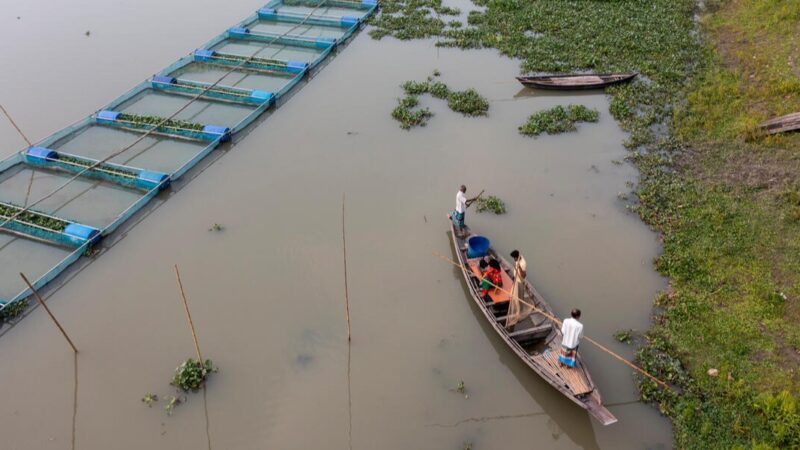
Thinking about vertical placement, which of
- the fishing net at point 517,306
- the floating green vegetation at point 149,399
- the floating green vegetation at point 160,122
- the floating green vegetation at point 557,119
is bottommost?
the floating green vegetation at point 149,399

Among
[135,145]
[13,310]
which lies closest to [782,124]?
[135,145]

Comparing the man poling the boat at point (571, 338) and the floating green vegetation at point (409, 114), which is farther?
the floating green vegetation at point (409, 114)

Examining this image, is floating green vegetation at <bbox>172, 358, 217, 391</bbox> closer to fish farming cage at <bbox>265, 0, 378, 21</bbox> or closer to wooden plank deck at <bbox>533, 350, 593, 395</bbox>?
wooden plank deck at <bbox>533, 350, 593, 395</bbox>

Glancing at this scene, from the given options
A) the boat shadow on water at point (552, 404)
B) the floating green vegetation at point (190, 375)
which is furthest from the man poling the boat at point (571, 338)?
the floating green vegetation at point (190, 375)

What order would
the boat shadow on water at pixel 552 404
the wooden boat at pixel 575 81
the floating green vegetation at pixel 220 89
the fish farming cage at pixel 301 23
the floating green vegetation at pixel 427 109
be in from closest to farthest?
the boat shadow on water at pixel 552 404
the floating green vegetation at pixel 427 109
the wooden boat at pixel 575 81
the floating green vegetation at pixel 220 89
the fish farming cage at pixel 301 23

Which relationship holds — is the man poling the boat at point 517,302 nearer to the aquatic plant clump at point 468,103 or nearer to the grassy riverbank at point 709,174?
the grassy riverbank at point 709,174

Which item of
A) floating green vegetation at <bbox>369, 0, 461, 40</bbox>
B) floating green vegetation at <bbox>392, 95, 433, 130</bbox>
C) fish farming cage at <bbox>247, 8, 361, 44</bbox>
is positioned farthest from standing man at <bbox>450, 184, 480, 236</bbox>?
fish farming cage at <bbox>247, 8, 361, 44</bbox>

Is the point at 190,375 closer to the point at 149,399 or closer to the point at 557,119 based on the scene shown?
the point at 149,399

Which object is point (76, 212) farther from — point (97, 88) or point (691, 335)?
point (691, 335)
